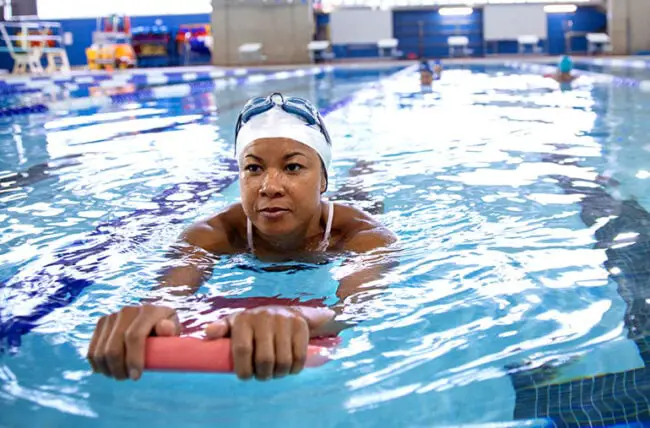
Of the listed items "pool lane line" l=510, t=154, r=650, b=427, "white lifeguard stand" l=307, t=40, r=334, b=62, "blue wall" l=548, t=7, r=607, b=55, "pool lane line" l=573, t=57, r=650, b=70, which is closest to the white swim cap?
"pool lane line" l=510, t=154, r=650, b=427

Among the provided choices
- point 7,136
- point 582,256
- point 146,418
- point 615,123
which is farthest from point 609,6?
point 146,418

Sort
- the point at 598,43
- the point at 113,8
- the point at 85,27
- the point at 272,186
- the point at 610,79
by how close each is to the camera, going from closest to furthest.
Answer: the point at 272,186, the point at 610,79, the point at 598,43, the point at 85,27, the point at 113,8

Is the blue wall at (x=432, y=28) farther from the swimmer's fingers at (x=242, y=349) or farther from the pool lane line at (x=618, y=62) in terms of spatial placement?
the swimmer's fingers at (x=242, y=349)

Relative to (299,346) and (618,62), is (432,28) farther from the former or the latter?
(299,346)

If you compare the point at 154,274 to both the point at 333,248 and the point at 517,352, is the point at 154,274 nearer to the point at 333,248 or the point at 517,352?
the point at 333,248

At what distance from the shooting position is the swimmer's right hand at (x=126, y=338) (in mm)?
1307

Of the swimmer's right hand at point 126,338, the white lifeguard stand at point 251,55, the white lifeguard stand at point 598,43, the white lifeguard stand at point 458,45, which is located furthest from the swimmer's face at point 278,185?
the white lifeguard stand at point 598,43

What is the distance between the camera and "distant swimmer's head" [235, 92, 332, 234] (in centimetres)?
224

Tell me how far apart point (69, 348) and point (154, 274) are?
591 mm

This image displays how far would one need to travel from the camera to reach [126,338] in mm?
1317

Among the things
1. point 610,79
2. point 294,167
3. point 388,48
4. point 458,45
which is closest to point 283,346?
point 294,167

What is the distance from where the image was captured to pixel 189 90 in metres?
11.9

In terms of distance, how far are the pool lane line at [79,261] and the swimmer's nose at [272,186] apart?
66 cm

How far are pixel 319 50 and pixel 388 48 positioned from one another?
2.02 metres
